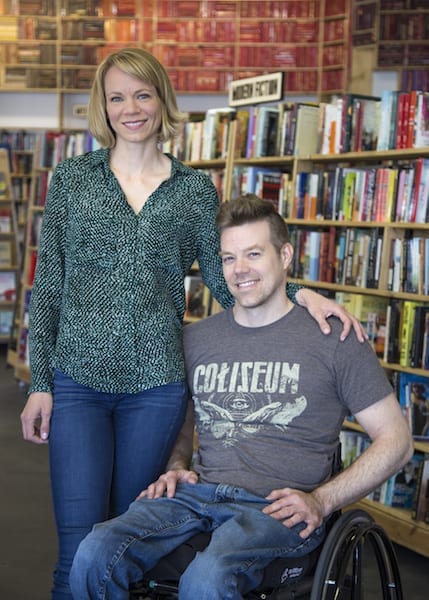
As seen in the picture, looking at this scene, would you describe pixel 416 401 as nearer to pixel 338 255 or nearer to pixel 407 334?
pixel 407 334

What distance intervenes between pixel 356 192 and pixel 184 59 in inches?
290

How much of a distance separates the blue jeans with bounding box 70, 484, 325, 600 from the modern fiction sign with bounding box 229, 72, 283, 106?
3.00 meters

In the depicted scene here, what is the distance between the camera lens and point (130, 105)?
2.12m

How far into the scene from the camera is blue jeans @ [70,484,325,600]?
182cm

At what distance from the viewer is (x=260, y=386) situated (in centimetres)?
210

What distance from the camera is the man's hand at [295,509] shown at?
6.29 ft

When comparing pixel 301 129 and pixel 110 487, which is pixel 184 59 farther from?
pixel 110 487

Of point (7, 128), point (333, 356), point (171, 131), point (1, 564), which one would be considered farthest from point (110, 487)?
point (7, 128)

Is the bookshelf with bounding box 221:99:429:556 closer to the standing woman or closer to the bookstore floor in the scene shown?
the bookstore floor

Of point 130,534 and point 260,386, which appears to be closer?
point 130,534

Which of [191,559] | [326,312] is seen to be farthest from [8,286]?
[191,559]

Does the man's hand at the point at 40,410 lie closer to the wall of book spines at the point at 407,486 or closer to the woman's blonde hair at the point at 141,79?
the woman's blonde hair at the point at 141,79

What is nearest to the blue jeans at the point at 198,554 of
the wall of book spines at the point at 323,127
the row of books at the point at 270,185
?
the wall of book spines at the point at 323,127

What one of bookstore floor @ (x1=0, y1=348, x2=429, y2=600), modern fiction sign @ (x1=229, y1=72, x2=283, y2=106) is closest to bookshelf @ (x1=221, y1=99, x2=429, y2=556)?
bookstore floor @ (x1=0, y1=348, x2=429, y2=600)
